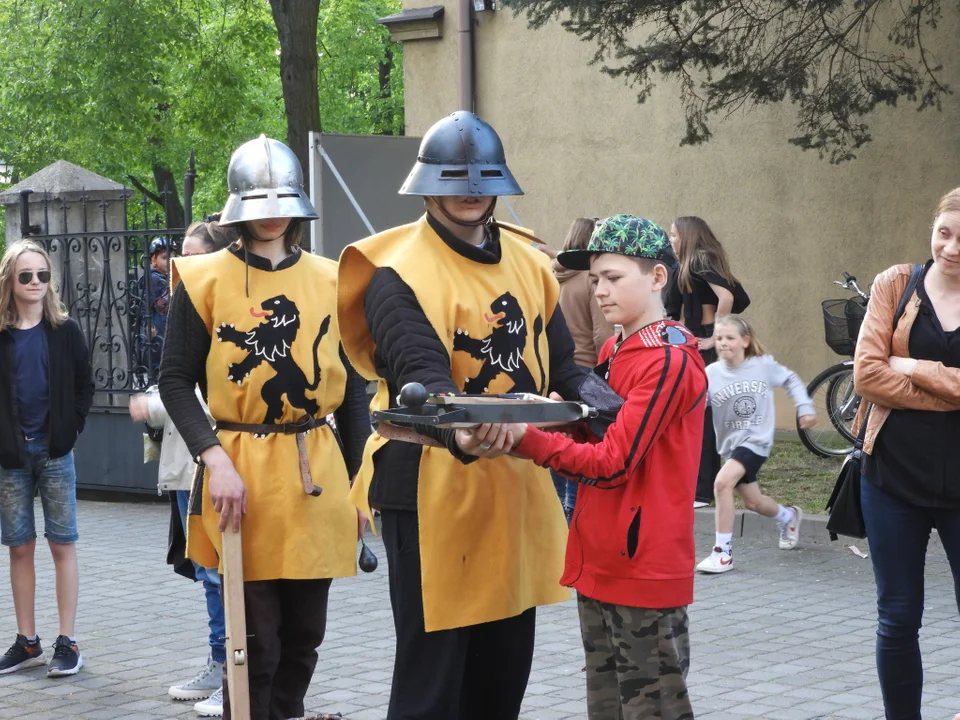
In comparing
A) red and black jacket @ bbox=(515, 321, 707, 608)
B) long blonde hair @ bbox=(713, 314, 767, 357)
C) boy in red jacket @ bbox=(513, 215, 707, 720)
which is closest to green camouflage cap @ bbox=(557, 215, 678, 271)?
boy in red jacket @ bbox=(513, 215, 707, 720)

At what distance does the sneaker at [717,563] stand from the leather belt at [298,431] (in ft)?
13.2

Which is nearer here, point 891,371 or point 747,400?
point 891,371

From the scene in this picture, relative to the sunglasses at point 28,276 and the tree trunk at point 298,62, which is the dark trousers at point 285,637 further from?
the tree trunk at point 298,62

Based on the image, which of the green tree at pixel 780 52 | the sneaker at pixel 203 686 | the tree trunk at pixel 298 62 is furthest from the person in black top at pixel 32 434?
the tree trunk at pixel 298 62

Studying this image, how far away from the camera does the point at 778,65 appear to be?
1088 centimetres

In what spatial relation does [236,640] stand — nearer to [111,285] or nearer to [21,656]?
[21,656]

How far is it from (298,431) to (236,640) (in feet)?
2.26

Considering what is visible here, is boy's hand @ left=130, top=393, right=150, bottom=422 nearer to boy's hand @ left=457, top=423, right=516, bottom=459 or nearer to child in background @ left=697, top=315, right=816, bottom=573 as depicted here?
boy's hand @ left=457, top=423, right=516, bottom=459

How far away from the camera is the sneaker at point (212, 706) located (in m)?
5.38

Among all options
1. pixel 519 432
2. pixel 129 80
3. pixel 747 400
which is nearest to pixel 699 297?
pixel 747 400

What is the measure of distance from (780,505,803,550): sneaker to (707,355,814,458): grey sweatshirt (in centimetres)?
60

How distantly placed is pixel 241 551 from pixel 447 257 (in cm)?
129

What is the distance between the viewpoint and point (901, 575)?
14.4 feet

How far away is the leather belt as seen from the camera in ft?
14.3
